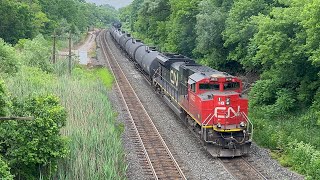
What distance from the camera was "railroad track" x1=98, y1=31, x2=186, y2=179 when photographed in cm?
1777

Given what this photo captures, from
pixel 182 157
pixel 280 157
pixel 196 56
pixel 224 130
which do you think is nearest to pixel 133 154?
pixel 182 157

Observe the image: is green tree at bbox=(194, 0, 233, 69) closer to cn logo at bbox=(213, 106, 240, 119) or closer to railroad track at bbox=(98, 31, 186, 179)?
railroad track at bbox=(98, 31, 186, 179)

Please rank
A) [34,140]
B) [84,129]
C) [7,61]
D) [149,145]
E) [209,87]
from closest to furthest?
[34,140] < [84,129] < [209,87] < [149,145] < [7,61]

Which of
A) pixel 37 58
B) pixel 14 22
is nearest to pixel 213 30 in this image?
pixel 37 58

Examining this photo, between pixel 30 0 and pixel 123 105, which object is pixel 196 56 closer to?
pixel 123 105

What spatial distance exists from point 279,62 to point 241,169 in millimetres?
7937

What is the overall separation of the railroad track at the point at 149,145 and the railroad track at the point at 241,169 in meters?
2.24

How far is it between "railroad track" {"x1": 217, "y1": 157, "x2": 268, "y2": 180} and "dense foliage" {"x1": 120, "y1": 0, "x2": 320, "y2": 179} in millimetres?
1675

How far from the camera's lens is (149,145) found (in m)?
21.3

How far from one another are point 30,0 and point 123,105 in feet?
152

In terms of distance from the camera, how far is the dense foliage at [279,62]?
20141 mm

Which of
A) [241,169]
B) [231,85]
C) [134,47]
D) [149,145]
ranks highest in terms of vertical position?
[134,47]

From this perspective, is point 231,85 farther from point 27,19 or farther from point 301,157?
point 27,19

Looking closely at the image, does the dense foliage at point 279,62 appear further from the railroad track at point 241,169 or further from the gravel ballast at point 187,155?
the railroad track at point 241,169
